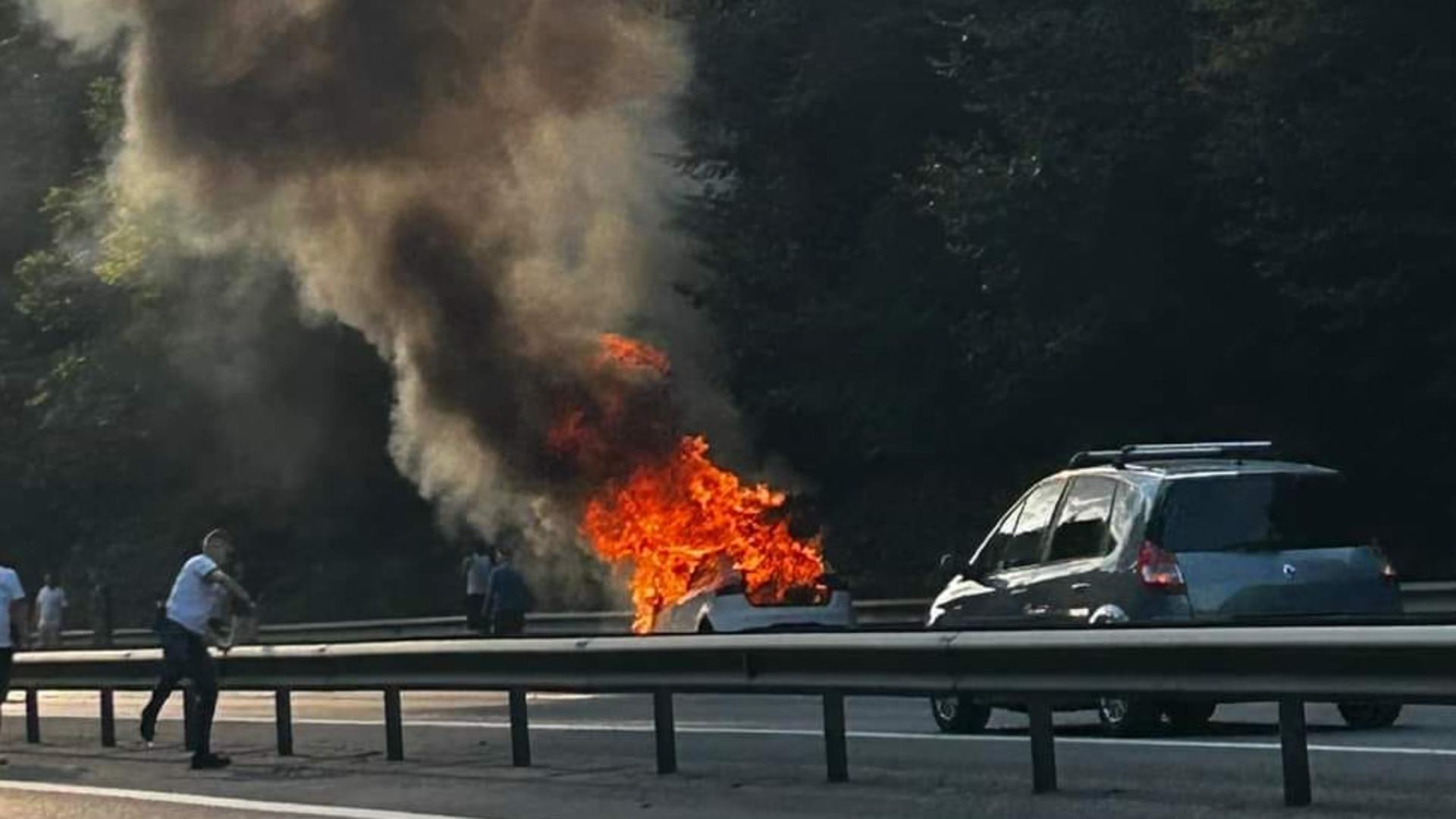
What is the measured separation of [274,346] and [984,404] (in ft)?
44.3

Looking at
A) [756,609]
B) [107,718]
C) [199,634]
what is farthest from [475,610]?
[199,634]

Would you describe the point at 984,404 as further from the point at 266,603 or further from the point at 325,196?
the point at 266,603

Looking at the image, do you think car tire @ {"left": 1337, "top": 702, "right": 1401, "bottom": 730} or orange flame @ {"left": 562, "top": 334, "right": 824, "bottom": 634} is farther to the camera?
orange flame @ {"left": 562, "top": 334, "right": 824, "bottom": 634}

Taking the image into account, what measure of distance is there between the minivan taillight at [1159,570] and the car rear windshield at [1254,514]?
8 cm

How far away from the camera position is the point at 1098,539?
16719 millimetres

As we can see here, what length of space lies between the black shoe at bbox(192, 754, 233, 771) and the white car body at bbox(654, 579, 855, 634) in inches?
308

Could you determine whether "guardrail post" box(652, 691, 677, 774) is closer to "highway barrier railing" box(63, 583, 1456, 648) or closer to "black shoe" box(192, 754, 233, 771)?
Result: "black shoe" box(192, 754, 233, 771)

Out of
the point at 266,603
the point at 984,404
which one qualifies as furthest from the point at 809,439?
the point at 266,603

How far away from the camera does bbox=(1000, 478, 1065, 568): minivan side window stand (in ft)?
57.3

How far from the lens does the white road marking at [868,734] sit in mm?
14727

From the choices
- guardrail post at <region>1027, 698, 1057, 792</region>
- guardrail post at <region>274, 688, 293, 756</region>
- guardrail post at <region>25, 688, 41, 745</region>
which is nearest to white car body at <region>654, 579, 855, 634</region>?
guardrail post at <region>25, 688, 41, 745</region>

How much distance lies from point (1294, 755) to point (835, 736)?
291cm

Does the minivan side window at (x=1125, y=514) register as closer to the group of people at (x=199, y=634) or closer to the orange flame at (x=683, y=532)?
the group of people at (x=199, y=634)

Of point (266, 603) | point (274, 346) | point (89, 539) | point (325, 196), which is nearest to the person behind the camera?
point (325, 196)
